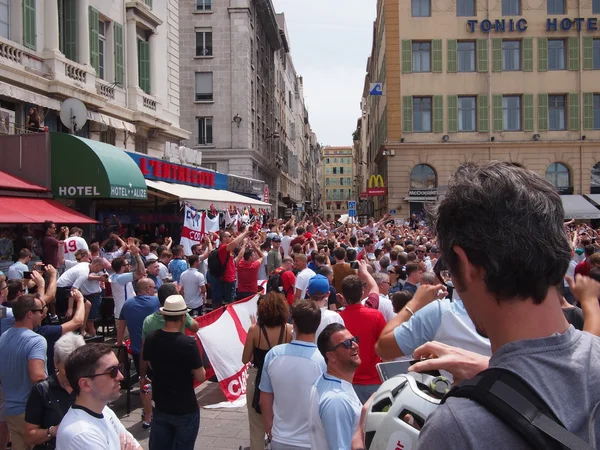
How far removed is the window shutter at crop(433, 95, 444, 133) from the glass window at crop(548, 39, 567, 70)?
22.8 feet

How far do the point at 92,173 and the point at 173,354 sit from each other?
1068cm

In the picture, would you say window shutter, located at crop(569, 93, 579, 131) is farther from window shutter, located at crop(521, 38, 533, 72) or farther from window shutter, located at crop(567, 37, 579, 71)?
window shutter, located at crop(521, 38, 533, 72)

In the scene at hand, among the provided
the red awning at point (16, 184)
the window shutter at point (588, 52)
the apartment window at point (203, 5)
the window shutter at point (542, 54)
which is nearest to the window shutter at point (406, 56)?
the window shutter at point (542, 54)

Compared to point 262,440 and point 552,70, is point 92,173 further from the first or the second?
point 552,70

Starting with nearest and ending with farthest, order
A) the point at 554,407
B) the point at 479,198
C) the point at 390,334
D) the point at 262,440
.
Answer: the point at 554,407 < the point at 479,198 < the point at 390,334 < the point at 262,440

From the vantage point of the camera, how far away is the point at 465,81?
3372cm

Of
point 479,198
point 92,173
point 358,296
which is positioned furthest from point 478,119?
point 479,198

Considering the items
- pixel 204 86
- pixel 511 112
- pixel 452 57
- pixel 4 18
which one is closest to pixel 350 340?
pixel 4 18

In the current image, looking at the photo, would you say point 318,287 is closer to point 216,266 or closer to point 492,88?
point 216,266

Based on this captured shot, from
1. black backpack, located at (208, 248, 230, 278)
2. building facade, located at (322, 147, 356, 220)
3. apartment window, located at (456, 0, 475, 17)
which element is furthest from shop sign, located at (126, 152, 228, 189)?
building facade, located at (322, 147, 356, 220)

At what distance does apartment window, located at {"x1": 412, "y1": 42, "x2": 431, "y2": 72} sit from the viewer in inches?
1331

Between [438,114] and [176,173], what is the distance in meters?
19.2

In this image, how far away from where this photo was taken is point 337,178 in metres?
155

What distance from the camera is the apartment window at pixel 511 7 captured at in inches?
1315
